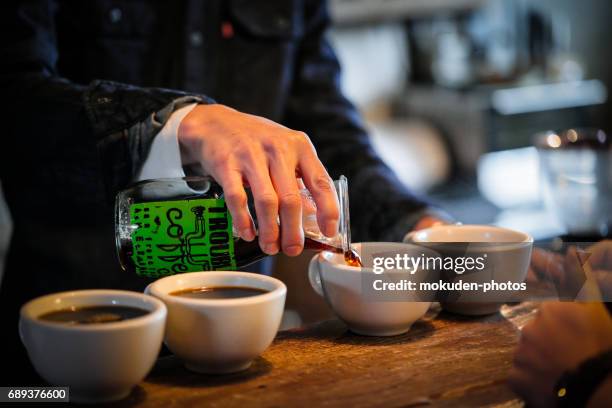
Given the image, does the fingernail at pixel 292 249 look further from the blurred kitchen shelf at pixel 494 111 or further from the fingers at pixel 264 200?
the blurred kitchen shelf at pixel 494 111

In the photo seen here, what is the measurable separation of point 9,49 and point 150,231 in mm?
639

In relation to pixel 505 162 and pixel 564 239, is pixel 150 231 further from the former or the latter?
pixel 505 162

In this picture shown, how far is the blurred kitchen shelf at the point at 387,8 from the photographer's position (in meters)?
3.96

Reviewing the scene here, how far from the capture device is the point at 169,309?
0.91 meters

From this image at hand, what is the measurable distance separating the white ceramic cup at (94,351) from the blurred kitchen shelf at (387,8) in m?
3.20

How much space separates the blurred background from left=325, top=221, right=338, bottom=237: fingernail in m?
2.56

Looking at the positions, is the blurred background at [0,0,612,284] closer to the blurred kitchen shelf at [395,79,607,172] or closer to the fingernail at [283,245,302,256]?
the blurred kitchen shelf at [395,79,607,172]

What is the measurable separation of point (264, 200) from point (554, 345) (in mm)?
360

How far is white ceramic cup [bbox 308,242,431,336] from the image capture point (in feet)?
3.38

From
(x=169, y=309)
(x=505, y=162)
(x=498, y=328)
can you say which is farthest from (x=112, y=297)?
(x=505, y=162)

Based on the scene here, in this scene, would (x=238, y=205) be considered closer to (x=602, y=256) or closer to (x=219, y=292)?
(x=219, y=292)

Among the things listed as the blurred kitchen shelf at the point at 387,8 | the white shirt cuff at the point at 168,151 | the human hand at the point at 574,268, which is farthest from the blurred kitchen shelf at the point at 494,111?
the white shirt cuff at the point at 168,151

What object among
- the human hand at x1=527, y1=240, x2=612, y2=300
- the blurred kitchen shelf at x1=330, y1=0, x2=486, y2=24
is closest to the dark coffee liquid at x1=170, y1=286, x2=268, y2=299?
the human hand at x1=527, y1=240, x2=612, y2=300

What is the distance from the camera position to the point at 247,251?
1038 mm
